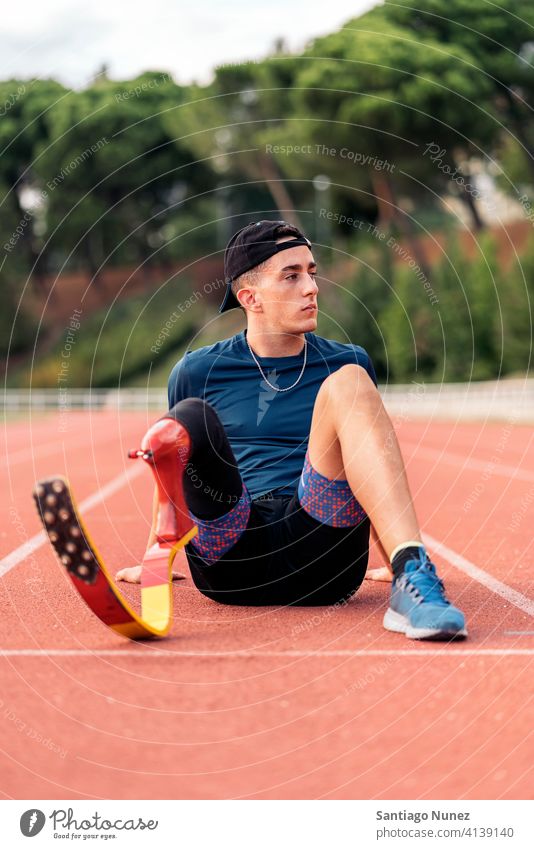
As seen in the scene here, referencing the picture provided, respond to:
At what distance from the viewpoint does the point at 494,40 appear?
4150 centimetres

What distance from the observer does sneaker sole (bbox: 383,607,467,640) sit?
4727 millimetres

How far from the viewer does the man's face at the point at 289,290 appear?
201 inches

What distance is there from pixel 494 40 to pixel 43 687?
131 feet

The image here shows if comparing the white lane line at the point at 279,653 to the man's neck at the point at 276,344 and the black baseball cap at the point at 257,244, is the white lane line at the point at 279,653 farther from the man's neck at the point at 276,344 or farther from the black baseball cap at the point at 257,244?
the black baseball cap at the point at 257,244

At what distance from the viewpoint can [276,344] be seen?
5371mm

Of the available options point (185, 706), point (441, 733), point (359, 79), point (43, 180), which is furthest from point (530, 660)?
point (43, 180)

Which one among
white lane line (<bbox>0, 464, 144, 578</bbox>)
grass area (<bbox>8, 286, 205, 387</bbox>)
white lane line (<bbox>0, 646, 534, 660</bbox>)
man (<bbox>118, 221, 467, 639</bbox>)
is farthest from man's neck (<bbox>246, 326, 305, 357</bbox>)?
grass area (<bbox>8, 286, 205, 387</bbox>)

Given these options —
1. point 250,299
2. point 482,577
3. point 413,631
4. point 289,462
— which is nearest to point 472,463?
point 482,577

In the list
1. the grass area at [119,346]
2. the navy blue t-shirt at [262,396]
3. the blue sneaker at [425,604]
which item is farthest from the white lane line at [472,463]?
the grass area at [119,346]

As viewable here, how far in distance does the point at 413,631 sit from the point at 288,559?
64cm

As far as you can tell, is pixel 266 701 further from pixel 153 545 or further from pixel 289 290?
pixel 289 290

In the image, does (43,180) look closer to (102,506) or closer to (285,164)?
(285,164)

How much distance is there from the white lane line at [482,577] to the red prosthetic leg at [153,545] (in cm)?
165

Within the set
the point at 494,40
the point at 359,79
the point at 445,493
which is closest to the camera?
the point at 445,493
